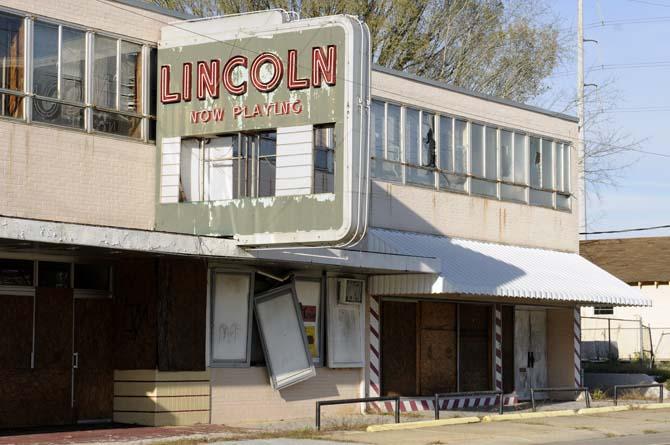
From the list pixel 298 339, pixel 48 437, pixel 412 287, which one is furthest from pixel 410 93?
pixel 48 437

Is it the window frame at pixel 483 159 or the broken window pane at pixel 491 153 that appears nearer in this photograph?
the window frame at pixel 483 159

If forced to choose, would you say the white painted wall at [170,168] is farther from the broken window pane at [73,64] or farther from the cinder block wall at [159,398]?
the cinder block wall at [159,398]

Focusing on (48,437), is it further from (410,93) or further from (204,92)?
(410,93)

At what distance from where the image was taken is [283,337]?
2338 cm

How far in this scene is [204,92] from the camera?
20719mm

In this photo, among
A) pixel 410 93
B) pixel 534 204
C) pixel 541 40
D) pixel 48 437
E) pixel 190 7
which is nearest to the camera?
pixel 48 437

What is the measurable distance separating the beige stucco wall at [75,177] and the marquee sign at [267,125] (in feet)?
1.60

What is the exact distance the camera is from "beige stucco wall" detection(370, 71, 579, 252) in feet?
86.9

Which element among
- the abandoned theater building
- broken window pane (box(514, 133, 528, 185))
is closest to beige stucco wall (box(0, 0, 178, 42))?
the abandoned theater building

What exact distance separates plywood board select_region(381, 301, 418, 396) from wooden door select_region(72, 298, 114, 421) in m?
7.35

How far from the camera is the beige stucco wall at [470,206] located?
26.5 meters

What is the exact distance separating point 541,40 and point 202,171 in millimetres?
26752

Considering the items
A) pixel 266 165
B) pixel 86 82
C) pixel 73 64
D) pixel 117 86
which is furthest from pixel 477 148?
pixel 73 64

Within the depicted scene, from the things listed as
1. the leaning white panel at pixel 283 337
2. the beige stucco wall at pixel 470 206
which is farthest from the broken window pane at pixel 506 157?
the leaning white panel at pixel 283 337
